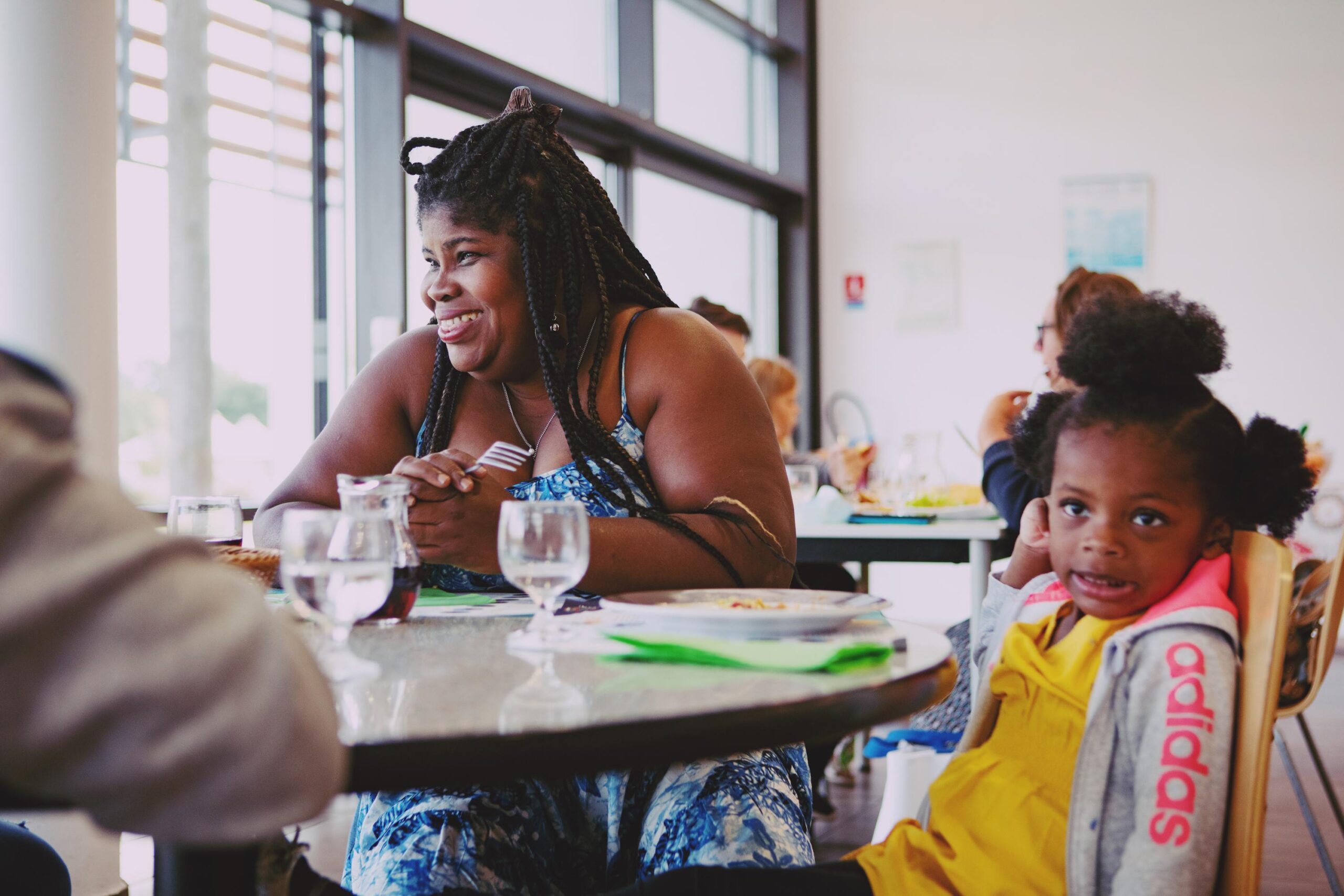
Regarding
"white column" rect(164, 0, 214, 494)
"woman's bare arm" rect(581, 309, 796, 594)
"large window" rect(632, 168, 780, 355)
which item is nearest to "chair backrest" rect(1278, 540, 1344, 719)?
"woman's bare arm" rect(581, 309, 796, 594)

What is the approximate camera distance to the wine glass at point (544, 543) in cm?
103

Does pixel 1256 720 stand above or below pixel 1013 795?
above

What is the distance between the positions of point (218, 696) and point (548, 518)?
552 millimetres

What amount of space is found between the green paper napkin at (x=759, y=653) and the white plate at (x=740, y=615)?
3 cm

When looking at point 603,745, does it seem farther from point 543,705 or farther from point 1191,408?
point 1191,408

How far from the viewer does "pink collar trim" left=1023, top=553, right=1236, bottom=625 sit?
1.18 meters

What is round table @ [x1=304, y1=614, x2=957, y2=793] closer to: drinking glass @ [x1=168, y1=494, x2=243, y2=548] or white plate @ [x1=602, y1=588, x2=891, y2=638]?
white plate @ [x1=602, y1=588, x2=891, y2=638]

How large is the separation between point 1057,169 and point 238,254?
4664 millimetres

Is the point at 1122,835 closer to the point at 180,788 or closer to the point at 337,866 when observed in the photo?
the point at 180,788

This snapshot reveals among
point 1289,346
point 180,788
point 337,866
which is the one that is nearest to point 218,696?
point 180,788

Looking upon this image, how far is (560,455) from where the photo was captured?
161cm

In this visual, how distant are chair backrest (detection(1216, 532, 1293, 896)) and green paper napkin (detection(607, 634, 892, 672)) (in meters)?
0.35

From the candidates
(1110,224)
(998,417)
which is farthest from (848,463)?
(1110,224)

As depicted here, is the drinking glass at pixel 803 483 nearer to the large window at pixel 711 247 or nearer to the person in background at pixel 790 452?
the person in background at pixel 790 452
